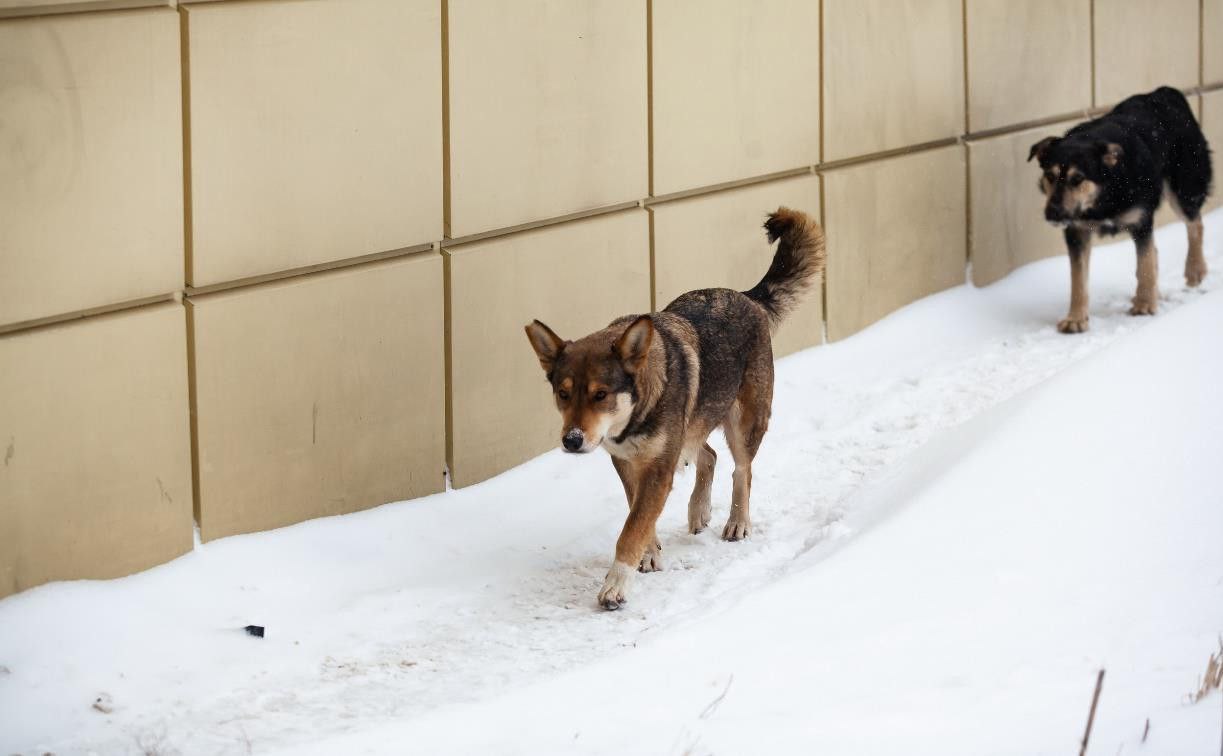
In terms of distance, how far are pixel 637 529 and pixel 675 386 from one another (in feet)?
1.95

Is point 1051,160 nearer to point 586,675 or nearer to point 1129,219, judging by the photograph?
point 1129,219

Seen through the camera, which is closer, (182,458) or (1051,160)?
(182,458)

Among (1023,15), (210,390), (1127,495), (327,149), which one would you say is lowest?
(1127,495)

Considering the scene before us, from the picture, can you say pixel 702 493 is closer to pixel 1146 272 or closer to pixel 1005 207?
pixel 1146 272

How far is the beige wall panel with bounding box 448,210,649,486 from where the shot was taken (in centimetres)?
780

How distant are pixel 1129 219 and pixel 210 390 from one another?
6518 mm

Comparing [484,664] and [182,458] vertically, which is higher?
[182,458]

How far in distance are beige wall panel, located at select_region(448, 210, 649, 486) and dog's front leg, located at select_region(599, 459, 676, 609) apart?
50.0 inches

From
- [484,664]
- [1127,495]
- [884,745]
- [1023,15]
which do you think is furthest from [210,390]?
[1023,15]

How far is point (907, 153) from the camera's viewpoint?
1073 centimetres

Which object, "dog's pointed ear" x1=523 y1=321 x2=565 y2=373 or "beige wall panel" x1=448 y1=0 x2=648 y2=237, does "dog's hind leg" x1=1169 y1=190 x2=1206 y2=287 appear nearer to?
"beige wall panel" x1=448 y1=0 x2=648 y2=237

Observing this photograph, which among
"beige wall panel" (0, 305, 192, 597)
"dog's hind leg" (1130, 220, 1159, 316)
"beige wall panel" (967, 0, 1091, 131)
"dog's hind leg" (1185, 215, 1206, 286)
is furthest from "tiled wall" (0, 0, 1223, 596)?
"dog's hind leg" (1185, 215, 1206, 286)

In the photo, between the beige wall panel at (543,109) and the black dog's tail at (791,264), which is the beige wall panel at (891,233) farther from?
the black dog's tail at (791,264)

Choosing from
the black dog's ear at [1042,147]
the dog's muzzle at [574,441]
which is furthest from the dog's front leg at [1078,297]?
the dog's muzzle at [574,441]
